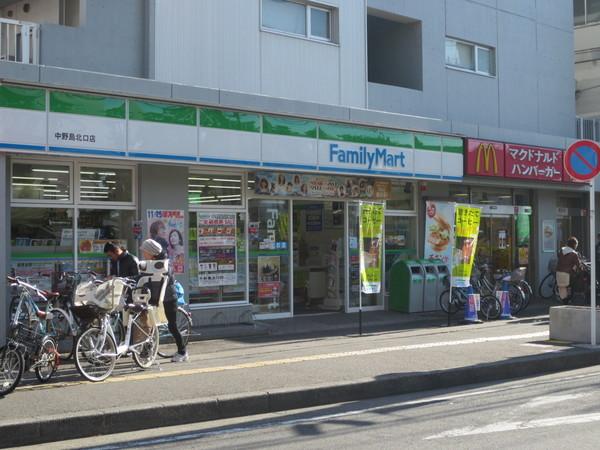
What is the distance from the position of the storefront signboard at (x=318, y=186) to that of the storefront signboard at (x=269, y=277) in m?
1.39

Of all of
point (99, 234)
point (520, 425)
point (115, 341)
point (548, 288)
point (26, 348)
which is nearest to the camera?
point (520, 425)

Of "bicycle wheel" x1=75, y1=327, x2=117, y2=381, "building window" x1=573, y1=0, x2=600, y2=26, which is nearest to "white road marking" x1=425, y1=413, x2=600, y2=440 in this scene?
"bicycle wheel" x1=75, y1=327, x2=117, y2=381

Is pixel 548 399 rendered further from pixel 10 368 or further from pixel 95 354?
pixel 10 368

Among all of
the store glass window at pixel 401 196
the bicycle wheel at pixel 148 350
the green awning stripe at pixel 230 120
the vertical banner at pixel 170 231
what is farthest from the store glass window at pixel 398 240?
the bicycle wheel at pixel 148 350

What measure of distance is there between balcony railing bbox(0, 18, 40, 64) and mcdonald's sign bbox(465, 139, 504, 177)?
986 cm

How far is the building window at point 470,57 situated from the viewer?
19016 millimetres

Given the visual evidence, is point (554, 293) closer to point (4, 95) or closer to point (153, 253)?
point (153, 253)

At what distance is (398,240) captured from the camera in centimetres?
1738

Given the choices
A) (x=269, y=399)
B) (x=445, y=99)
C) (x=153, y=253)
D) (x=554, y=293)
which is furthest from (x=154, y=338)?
(x=554, y=293)

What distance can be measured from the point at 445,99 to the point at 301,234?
17.6 feet

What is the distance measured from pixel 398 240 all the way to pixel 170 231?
6349 mm

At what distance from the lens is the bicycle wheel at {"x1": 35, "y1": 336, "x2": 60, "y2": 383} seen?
333 inches

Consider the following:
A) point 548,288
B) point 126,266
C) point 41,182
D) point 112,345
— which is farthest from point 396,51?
point 112,345

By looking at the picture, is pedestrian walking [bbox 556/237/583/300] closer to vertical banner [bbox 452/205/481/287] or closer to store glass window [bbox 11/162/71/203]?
vertical banner [bbox 452/205/481/287]
